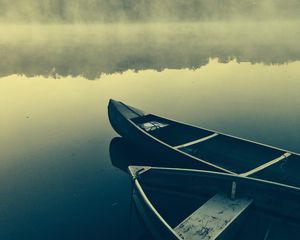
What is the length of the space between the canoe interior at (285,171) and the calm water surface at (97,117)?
16.7ft

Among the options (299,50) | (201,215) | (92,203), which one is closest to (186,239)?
(201,215)

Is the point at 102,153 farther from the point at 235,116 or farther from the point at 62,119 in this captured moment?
the point at 235,116

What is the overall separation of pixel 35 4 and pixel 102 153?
161m

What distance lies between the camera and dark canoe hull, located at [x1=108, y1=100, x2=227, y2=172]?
1347 centimetres

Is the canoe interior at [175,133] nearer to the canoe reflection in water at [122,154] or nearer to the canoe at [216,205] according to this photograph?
the canoe reflection in water at [122,154]

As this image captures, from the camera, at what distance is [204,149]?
1612 cm

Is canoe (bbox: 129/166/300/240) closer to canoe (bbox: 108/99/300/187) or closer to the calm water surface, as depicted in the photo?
canoe (bbox: 108/99/300/187)

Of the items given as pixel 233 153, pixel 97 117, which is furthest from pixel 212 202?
pixel 97 117

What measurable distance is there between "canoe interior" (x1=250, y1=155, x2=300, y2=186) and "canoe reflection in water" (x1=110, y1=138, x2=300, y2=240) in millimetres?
2537

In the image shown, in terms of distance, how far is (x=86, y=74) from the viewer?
138 ft

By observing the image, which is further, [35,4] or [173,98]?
[35,4]

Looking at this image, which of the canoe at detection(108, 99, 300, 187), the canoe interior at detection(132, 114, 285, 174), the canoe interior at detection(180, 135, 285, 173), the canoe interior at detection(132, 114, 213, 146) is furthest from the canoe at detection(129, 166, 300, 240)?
the canoe interior at detection(132, 114, 213, 146)

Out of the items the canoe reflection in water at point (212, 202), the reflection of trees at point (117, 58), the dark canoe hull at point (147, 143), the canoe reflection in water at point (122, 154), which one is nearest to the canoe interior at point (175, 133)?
the dark canoe hull at point (147, 143)

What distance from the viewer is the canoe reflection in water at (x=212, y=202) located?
10.1m
